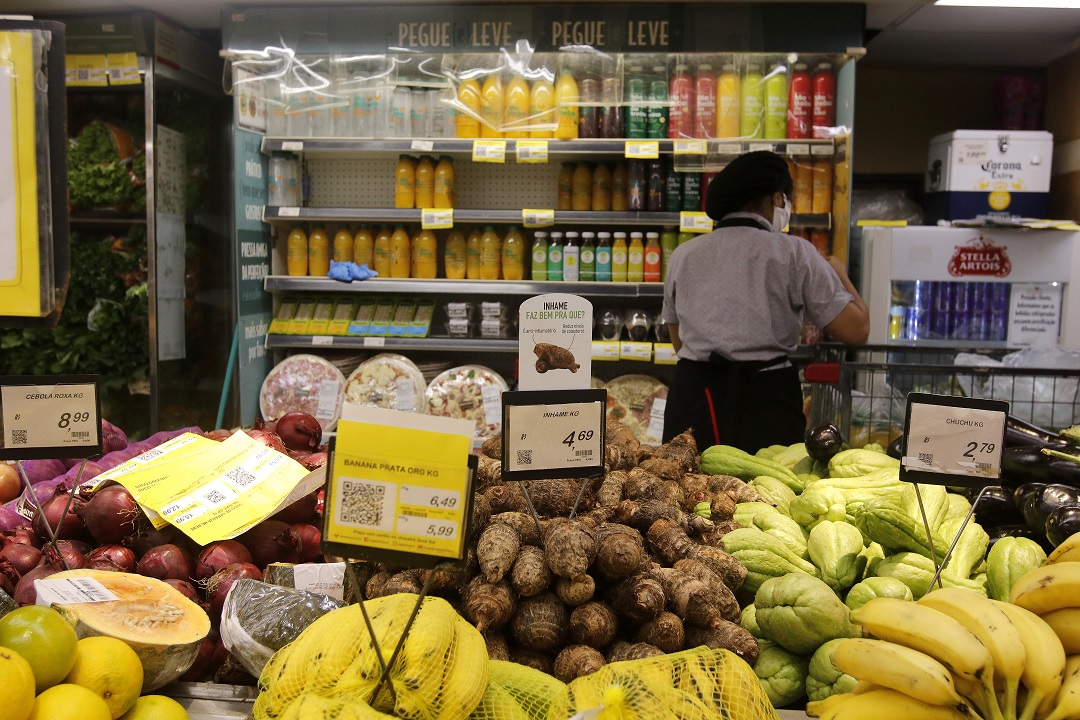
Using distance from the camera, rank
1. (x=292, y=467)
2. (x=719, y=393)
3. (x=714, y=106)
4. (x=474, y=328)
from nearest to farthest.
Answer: (x=292, y=467) → (x=719, y=393) → (x=714, y=106) → (x=474, y=328)

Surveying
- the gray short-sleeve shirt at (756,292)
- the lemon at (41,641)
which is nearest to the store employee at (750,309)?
the gray short-sleeve shirt at (756,292)

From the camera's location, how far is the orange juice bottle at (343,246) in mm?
4547

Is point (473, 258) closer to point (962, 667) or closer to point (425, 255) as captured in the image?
point (425, 255)

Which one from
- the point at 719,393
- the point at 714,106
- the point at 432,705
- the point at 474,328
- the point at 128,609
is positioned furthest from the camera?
the point at 474,328

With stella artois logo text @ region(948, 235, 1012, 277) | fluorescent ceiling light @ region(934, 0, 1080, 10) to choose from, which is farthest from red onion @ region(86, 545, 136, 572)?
fluorescent ceiling light @ region(934, 0, 1080, 10)

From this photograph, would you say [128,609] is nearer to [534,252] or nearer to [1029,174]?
[534,252]

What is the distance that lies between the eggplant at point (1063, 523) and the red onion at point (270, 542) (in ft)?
4.82

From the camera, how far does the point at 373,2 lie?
14.2 feet

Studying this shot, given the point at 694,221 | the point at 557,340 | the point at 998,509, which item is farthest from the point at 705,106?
the point at 557,340

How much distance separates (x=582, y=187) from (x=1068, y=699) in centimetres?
367

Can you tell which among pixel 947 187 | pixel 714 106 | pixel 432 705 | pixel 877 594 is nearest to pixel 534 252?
pixel 714 106

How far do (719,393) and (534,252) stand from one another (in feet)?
5.12

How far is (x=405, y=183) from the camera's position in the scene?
175 inches

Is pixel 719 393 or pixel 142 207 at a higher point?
pixel 142 207
